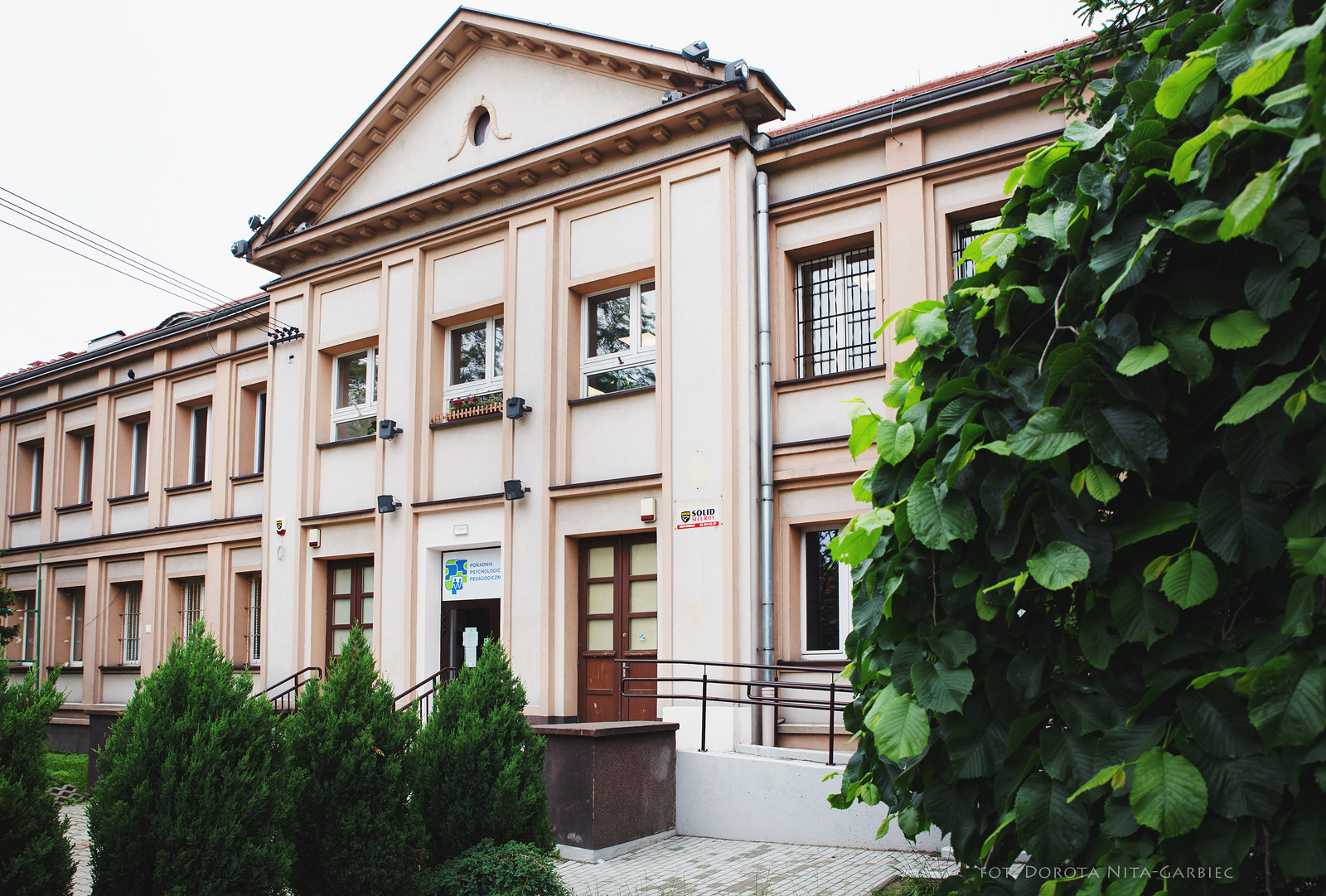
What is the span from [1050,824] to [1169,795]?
0.34 m

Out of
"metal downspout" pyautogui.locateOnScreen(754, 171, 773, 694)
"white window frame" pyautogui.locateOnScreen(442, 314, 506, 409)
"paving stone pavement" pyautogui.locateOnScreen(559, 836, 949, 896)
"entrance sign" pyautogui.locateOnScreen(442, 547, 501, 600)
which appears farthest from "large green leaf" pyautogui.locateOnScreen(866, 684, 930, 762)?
"white window frame" pyautogui.locateOnScreen(442, 314, 506, 409)

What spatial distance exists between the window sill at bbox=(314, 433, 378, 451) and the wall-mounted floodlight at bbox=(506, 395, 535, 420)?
274 centimetres

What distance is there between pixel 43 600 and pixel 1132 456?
23263mm

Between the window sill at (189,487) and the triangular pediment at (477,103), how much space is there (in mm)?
4500

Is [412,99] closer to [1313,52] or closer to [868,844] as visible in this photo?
[868,844]

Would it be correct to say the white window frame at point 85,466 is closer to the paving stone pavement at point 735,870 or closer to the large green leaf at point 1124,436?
the paving stone pavement at point 735,870

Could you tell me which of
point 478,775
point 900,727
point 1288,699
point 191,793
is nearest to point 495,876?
point 478,775

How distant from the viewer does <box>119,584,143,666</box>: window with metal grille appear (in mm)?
19312

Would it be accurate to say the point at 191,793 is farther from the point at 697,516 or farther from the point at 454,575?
the point at 454,575

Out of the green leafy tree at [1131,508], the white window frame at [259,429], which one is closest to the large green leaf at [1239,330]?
the green leafy tree at [1131,508]

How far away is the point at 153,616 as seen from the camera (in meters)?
18.7

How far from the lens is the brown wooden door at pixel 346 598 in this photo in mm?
15305

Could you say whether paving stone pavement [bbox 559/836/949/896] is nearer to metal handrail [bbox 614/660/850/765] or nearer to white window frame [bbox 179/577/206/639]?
metal handrail [bbox 614/660/850/765]

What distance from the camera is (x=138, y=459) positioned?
66.6 ft
